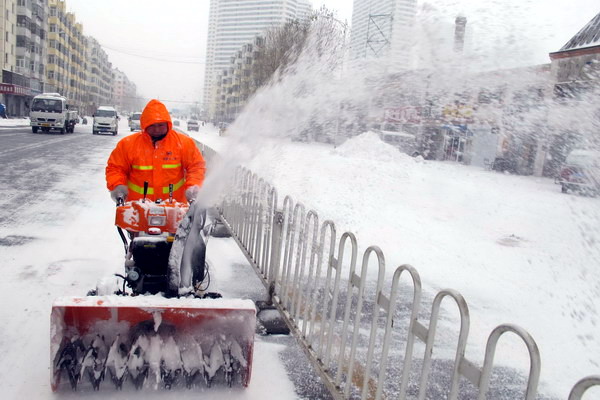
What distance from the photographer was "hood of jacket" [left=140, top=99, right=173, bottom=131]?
3.67m

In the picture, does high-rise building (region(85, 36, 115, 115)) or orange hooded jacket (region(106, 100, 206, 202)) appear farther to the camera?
high-rise building (region(85, 36, 115, 115))

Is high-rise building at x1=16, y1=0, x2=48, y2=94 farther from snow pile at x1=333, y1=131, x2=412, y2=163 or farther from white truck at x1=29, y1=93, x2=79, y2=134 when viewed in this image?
snow pile at x1=333, y1=131, x2=412, y2=163

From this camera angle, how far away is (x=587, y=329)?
525 centimetres

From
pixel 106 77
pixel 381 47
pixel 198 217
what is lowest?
pixel 198 217

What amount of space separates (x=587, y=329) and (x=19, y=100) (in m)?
71.8

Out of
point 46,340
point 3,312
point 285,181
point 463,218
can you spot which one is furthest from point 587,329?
point 285,181

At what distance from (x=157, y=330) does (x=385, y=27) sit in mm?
4053

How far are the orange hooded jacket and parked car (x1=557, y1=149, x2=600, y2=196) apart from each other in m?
10.2

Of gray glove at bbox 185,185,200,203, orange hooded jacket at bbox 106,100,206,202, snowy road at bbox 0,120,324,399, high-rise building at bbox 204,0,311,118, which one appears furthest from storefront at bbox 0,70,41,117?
gray glove at bbox 185,185,200,203

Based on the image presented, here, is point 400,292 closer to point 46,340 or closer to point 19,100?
point 46,340

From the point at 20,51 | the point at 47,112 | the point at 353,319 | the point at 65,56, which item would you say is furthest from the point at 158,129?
the point at 65,56

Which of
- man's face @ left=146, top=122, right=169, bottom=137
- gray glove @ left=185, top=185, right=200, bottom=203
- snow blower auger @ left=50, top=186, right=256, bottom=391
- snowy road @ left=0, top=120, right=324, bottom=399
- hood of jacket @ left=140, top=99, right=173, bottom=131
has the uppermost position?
hood of jacket @ left=140, top=99, right=173, bottom=131

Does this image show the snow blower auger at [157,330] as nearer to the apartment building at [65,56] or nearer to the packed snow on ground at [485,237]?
the packed snow on ground at [485,237]

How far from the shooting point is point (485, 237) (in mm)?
9727
